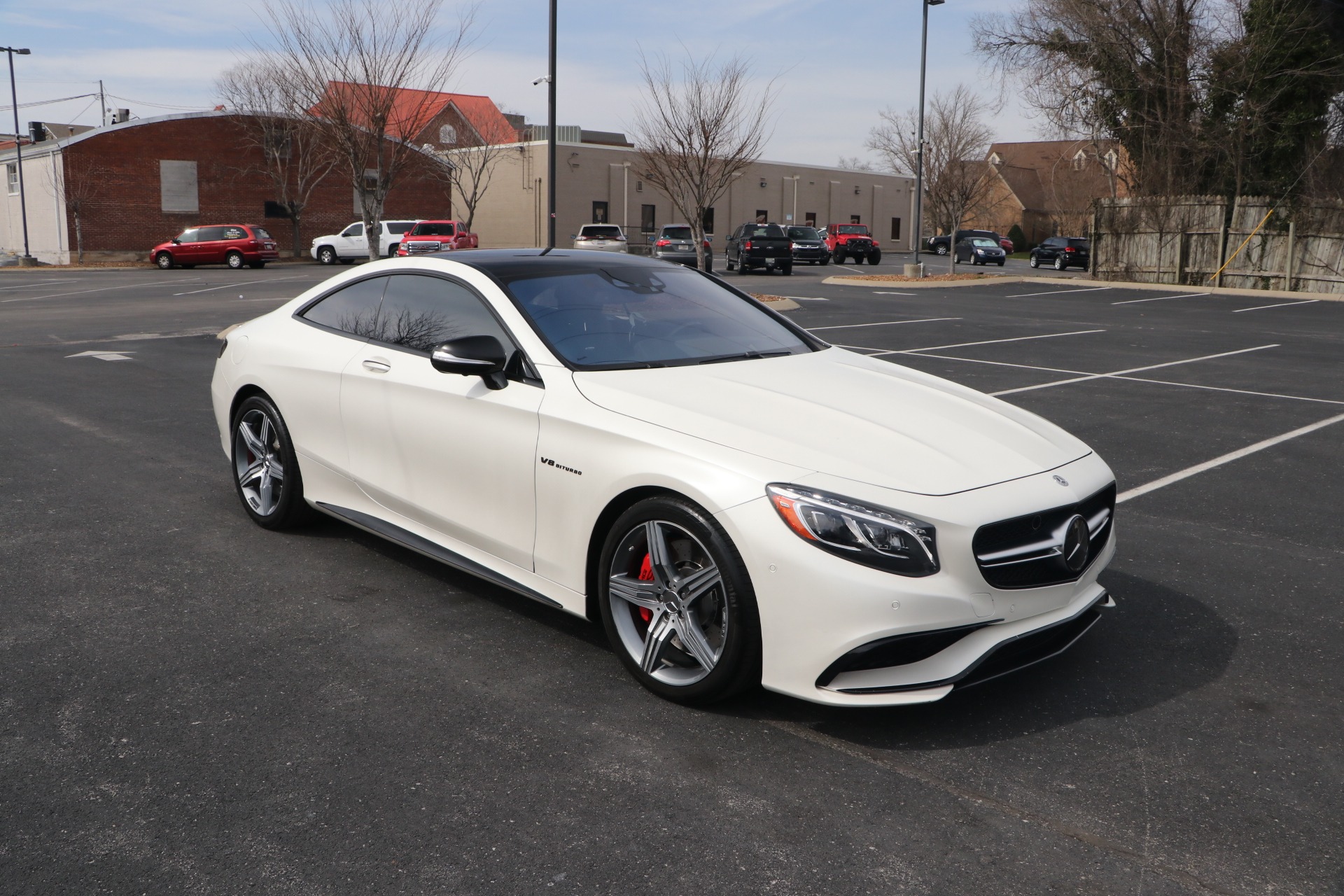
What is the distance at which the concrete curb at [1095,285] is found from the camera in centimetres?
2908

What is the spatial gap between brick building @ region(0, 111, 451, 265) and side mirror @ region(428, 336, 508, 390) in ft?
155

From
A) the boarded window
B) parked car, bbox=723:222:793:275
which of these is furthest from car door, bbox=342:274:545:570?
the boarded window

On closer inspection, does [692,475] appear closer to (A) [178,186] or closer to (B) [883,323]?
(B) [883,323]

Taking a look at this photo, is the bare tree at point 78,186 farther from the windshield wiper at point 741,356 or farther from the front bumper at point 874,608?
the front bumper at point 874,608

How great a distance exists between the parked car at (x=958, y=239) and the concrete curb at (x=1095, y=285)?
22.0 m

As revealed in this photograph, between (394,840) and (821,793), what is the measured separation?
1205 mm

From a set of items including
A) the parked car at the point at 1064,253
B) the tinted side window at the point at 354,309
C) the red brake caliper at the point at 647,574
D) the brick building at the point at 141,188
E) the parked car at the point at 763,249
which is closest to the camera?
the red brake caliper at the point at 647,574

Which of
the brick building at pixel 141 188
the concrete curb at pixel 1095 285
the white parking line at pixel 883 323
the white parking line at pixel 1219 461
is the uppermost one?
the brick building at pixel 141 188

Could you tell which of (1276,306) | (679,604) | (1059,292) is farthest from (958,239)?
(679,604)

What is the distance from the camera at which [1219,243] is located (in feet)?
105

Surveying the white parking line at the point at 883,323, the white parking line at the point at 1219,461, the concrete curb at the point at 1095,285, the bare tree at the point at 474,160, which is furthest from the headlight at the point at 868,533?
the bare tree at the point at 474,160

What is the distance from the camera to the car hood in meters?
3.65

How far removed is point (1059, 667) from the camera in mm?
4246

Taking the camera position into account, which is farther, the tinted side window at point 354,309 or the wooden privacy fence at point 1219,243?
the wooden privacy fence at point 1219,243
